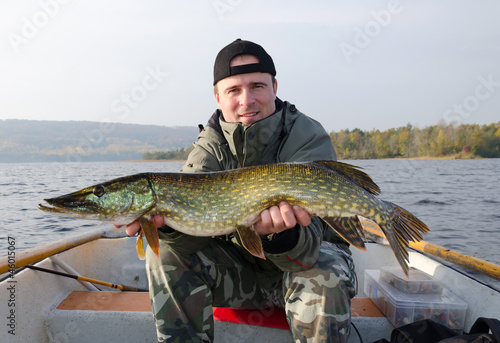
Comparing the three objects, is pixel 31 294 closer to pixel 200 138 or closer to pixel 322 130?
pixel 200 138

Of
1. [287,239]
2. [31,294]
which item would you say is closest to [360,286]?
[287,239]

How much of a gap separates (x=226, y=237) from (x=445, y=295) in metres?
1.66

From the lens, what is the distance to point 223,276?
2.35 metres

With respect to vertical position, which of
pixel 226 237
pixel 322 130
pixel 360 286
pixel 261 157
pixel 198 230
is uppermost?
pixel 322 130

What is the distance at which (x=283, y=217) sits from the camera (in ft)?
6.56

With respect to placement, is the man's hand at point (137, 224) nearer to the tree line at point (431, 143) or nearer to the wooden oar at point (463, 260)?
the wooden oar at point (463, 260)

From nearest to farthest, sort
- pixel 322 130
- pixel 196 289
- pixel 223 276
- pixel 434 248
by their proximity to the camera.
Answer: pixel 196 289, pixel 223 276, pixel 322 130, pixel 434 248

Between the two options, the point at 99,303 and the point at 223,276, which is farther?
the point at 99,303

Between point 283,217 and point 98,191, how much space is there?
1.03 metres

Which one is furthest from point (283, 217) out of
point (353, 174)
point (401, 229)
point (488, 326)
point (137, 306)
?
point (137, 306)

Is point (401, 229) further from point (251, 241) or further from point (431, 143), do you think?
point (431, 143)

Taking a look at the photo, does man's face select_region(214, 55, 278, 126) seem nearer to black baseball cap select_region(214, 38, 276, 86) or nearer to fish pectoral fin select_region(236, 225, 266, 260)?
black baseball cap select_region(214, 38, 276, 86)

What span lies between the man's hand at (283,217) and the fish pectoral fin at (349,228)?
0.14m

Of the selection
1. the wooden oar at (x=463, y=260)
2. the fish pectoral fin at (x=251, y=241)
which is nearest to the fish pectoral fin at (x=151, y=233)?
the fish pectoral fin at (x=251, y=241)
